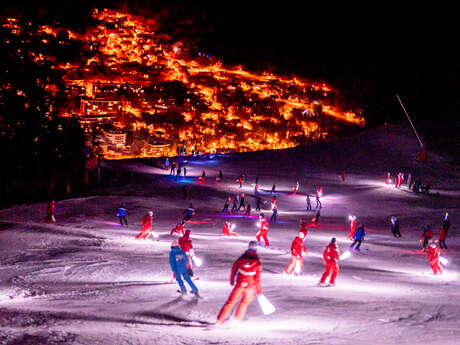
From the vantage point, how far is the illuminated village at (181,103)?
5859 centimetres

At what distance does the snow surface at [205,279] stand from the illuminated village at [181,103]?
1382 cm

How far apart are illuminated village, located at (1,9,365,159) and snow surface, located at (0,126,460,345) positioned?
13.8m

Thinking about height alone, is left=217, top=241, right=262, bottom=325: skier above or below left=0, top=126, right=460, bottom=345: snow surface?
above

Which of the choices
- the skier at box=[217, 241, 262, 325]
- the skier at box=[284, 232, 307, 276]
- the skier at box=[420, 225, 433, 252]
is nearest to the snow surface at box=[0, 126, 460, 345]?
the skier at box=[217, 241, 262, 325]

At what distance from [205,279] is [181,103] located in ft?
199

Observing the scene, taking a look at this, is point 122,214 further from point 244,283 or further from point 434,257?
point 244,283

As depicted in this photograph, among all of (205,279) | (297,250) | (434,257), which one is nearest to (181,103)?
(434,257)

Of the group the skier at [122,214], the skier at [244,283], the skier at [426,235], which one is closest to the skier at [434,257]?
the skier at [426,235]

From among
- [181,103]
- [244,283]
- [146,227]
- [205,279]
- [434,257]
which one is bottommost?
[205,279]

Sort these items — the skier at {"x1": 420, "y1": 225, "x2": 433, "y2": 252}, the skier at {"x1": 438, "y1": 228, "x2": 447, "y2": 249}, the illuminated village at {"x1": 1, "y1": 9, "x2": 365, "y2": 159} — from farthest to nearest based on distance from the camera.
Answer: the illuminated village at {"x1": 1, "y1": 9, "x2": 365, "y2": 159} → the skier at {"x1": 438, "y1": 228, "x2": 447, "y2": 249} → the skier at {"x1": 420, "y1": 225, "x2": 433, "y2": 252}

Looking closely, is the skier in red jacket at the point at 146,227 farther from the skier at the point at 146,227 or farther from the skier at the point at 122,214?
the skier at the point at 122,214

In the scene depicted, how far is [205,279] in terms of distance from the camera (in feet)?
42.9

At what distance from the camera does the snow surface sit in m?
8.18

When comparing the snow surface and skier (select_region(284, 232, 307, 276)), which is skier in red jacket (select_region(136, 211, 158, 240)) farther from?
skier (select_region(284, 232, 307, 276))
